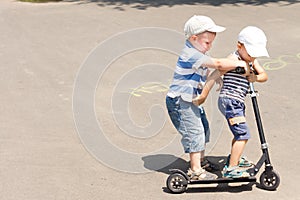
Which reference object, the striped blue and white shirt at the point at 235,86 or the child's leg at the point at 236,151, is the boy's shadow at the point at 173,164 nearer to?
the child's leg at the point at 236,151

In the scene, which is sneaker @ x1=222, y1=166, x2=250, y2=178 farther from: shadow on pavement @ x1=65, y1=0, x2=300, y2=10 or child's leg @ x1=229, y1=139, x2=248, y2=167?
shadow on pavement @ x1=65, y1=0, x2=300, y2=10

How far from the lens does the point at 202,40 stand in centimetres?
463

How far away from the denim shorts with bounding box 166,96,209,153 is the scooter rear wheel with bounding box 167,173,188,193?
25cm

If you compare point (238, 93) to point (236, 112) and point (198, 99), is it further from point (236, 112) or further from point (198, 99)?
point (198, 99)

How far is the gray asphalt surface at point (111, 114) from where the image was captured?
4992mm

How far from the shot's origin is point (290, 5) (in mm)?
13695

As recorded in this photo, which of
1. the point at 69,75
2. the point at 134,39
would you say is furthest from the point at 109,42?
the point at 69,75

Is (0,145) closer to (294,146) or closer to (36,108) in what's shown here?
(36,108)

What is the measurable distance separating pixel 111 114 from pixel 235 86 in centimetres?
247

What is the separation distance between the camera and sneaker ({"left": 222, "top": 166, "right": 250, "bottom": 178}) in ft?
15.3

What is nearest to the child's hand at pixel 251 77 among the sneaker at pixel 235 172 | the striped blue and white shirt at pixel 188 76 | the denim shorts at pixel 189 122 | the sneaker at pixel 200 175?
the striped blue and white shirt at pixel 188 76

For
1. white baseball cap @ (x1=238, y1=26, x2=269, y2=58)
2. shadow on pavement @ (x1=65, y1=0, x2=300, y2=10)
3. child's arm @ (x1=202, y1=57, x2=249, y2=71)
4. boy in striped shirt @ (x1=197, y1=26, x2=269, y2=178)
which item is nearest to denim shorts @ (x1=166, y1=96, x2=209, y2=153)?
boy in striped shirt @ (x1=197, y1=26, x2=269, y2=178)

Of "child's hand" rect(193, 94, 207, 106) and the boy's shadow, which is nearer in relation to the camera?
"child's hand" rect(193, 94, 207, 106)

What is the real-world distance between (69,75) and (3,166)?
3307 mm
